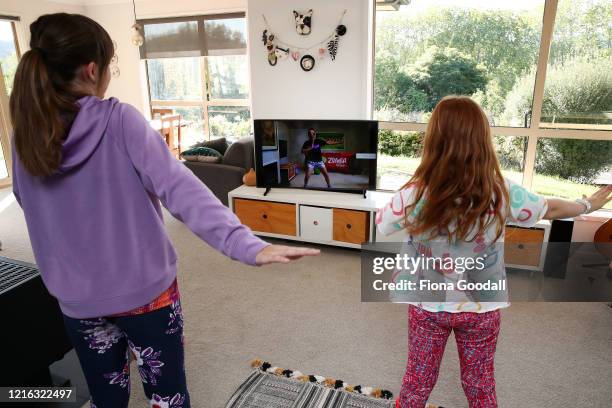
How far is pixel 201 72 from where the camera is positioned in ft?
20.1

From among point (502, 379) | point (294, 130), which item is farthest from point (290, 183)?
point (502, 379)

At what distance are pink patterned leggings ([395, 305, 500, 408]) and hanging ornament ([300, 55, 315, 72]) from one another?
2.83m

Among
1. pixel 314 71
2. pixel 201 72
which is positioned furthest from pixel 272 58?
pixel 201 72

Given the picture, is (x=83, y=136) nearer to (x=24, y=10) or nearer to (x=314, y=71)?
(x=314, y=71)

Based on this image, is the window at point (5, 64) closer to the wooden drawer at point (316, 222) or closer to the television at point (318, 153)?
the television at point (318, 153)

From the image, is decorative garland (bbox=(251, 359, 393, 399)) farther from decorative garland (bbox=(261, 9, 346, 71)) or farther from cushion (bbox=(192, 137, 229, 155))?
cushion (bbox=(192, 137, 229, 155))

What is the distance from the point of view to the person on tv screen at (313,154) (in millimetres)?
3396

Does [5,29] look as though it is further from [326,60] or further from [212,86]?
[326,60]

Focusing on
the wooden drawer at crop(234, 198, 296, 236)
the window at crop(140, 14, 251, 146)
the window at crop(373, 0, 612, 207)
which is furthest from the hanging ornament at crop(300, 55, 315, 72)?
the window at crop(140, 14, 251, 146)

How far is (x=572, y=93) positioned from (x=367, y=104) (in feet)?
5.11

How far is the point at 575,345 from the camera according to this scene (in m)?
2.23

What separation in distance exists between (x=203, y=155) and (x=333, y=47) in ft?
5.45

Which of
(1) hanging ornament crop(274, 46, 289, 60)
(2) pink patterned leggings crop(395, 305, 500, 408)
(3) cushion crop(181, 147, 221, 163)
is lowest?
(2) pink patterned leggings crop(395, 305, 500, 408)

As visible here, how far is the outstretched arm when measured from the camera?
4.15 ft
